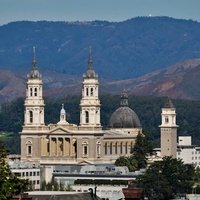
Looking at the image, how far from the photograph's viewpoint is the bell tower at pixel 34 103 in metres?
139

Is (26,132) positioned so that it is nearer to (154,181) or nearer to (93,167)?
(93,167)

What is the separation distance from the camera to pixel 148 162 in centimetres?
13838

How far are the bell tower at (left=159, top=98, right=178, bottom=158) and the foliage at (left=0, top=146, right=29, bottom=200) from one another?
344 ft

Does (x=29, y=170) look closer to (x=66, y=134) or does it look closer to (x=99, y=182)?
(x=99, y=182)

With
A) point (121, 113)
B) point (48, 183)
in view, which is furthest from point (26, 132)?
point (48, 183)

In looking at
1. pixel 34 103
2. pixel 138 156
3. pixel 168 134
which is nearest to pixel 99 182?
pixel 138 156

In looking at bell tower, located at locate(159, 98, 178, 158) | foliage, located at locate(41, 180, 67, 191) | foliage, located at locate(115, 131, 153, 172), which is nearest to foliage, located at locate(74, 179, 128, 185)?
foliage, located at locate(41, 180, 67, 191)

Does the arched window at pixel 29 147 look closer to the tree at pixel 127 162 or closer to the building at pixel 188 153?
the tree at pixel 127 162

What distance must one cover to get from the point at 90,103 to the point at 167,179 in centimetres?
2302

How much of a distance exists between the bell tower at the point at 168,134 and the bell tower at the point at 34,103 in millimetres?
11722

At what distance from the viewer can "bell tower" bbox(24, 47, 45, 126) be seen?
139 m

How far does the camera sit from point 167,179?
11450 cm

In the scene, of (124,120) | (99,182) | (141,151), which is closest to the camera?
(99,182)

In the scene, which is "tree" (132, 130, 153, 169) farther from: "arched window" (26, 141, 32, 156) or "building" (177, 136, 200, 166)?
"building" (177, 136, 200, 166)
